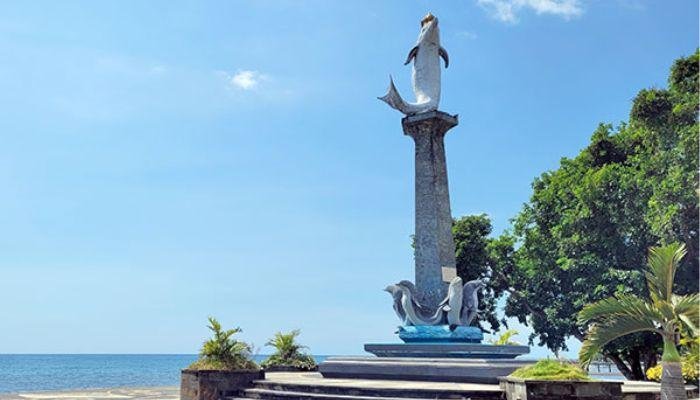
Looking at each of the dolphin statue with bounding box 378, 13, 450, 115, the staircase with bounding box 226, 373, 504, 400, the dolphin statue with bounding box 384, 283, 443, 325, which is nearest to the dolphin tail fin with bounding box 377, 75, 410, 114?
the dolphin statue with bounding box 378, 13, 450, 115

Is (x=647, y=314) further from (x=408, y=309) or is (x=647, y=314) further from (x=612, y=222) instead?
(x=612, y=222)

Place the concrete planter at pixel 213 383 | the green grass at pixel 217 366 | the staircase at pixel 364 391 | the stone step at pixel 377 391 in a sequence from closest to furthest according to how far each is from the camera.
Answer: the stone step at pixel 377 391 < the staircase at pixel 364 391 < the concrete planter at pixel 213 383 < the green grass at pixel 217 366

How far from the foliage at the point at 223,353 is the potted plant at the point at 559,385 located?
6.75 metres

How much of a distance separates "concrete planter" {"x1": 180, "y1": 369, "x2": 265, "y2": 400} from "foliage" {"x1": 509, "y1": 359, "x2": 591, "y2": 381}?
648 cm

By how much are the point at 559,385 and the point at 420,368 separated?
4.62 metres

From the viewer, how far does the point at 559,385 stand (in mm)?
9000

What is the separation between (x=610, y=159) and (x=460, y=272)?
7563 mm

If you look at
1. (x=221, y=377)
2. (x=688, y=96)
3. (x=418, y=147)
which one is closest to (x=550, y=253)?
(x=688, y=96)

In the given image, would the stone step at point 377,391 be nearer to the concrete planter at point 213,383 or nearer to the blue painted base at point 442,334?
the concrete planter at point 213,383

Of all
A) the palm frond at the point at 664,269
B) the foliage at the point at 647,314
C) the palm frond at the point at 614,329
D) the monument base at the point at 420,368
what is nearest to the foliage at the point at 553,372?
the palm frond at the point at 614,329

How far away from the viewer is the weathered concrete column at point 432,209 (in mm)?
16766

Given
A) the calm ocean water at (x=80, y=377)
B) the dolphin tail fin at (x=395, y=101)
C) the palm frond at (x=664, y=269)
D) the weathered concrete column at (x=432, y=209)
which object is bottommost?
the calm ocean water at (x=80, y=377)

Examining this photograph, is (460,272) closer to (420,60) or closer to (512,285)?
(512,285)

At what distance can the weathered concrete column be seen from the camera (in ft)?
55.0
